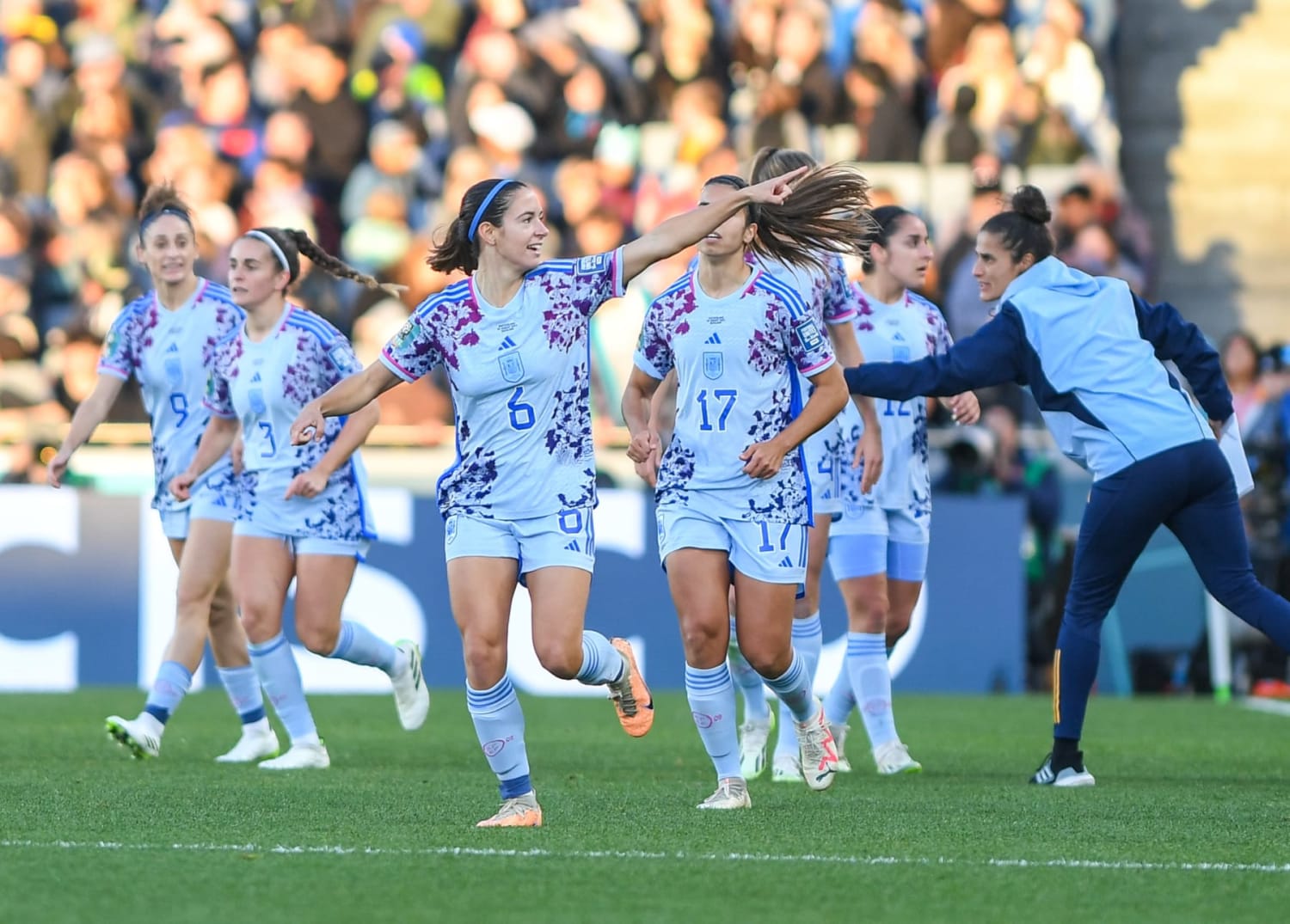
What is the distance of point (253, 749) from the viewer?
990 centimetres

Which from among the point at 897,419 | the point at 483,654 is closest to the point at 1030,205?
the point at 897,419

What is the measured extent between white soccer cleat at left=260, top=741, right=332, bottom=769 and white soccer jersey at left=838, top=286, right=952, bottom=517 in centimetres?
248

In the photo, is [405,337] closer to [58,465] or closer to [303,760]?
[303,760]

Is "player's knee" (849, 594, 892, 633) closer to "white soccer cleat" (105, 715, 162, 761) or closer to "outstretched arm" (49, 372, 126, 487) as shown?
"white soccer cleat" (105, 715, 162, 761)

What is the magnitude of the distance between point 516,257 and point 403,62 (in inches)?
423

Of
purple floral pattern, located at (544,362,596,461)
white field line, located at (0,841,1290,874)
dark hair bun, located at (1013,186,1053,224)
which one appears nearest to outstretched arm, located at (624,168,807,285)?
purple floral pattern, located at (544,362,596,461)

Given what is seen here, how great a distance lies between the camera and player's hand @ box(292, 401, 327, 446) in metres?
6.94

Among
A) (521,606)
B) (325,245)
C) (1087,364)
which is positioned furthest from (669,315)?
(325,245)

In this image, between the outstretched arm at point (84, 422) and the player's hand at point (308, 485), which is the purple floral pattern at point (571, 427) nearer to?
the player's hand at point (308, 485)

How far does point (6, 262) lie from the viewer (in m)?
16.0

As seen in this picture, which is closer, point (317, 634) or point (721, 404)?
point (721, 404)

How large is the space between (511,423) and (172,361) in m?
3.38

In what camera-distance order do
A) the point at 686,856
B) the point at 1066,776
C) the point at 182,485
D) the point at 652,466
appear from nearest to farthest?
the point at 686,856 → the point at 652,466 → the point at 1066,776 → the point at 182,485

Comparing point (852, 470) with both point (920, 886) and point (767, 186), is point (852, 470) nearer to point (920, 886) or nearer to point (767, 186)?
point (767, 186)
